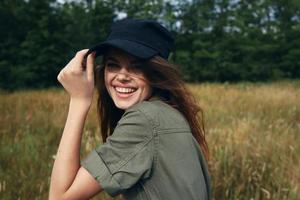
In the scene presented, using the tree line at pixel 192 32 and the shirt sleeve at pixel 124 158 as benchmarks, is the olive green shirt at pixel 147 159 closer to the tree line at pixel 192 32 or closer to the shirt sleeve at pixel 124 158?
the shirt sleeve at pixel 124 158

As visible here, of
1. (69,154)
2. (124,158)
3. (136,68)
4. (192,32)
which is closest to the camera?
(124,158)

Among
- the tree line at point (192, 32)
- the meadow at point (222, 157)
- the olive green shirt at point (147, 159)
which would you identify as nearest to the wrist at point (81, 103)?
the olive green shirt at point (147, 159)

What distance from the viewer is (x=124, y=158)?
134 centimetres

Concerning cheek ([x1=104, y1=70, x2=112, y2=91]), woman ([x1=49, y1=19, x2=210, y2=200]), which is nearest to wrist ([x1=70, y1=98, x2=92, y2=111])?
woman ([x1=49, y1=19, x2=210, y2=200])

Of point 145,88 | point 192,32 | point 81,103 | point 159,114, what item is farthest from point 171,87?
point 192,32

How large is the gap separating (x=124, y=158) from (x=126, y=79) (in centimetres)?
35

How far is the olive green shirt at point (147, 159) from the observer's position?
A: 4.36 feet

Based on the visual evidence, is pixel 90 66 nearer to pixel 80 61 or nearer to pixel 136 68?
pixel 80 61

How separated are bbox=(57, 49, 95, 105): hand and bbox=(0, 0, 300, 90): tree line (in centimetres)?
2325

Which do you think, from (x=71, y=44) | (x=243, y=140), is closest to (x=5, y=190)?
(x=243, y=140)

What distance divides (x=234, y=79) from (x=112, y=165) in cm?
3104

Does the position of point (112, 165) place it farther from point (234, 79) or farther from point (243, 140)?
point (234, 79)

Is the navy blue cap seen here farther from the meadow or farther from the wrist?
the meadow

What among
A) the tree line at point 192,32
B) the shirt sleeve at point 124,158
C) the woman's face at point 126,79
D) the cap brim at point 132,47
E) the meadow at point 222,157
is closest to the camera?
the shirt sleeve at point 124,158
